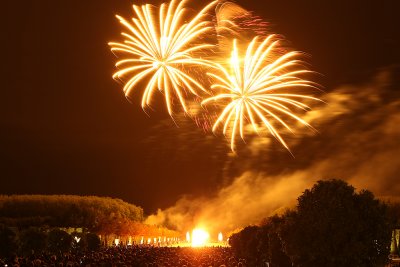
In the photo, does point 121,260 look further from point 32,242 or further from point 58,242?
point 58,242

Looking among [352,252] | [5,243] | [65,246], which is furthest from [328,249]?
[65,246]

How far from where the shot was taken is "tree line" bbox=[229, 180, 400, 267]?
3117 centimetres

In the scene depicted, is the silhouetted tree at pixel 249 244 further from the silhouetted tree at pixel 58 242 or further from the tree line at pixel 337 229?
the silhouetted tree at pixel 58 242

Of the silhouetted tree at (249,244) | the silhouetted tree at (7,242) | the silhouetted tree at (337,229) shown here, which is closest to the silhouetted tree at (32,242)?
the silhouetted tree at (7,242)

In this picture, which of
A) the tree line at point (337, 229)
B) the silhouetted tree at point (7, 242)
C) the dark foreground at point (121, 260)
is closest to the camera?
the tree line at point (337, 229)

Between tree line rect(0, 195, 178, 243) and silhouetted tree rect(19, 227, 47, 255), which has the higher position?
tree line rect(0, 195, 178, 243)

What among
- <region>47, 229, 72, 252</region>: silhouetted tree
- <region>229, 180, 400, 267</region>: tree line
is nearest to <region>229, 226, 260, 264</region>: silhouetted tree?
<region>229, 180, 400, 267</region>: tree line

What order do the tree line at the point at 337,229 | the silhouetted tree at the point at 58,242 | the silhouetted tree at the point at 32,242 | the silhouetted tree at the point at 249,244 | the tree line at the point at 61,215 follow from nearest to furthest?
the tree line at the point at 337,229, the silhouetted tree at the point at 249,244, the silhouetted tree at the point at 32,242, the silhouetted tree at the point at 58,242, the tree line at the point at 61,215

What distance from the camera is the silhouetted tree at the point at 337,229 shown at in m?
31.2

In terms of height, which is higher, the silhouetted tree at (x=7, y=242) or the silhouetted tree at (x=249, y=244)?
the silhouetted tree at (x=7, y=242)

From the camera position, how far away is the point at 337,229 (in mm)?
31453

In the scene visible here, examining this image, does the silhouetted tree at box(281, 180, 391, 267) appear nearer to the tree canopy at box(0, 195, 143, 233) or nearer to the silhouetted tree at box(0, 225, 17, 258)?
the silhouetted tree at box(0, 225, 17, 258)

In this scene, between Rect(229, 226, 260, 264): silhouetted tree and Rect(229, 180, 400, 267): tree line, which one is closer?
Rect(229, 180, 400, 267): tree line

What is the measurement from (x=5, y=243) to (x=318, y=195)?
6100cm
